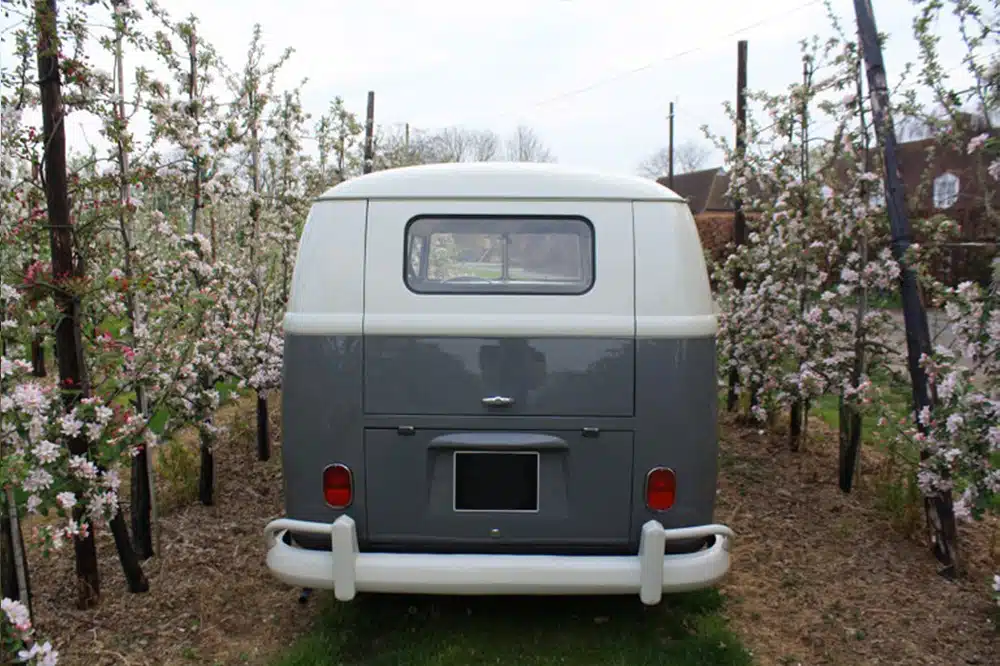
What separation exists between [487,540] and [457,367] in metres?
0.80

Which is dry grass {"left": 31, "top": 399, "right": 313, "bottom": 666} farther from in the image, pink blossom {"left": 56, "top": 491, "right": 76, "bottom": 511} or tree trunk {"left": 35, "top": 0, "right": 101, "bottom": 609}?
pink blossom {"left": 56, "top": 491, "right": 76, "bottom": 511}

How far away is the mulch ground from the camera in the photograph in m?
3.85

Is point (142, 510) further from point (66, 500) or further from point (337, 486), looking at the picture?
point (337, 486)

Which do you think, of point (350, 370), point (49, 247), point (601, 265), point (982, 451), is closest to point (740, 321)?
point (982, 451)

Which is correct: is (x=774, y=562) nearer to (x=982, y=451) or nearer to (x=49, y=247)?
(x=982, y=451)

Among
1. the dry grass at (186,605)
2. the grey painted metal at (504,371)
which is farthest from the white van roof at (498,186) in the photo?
the dry grass at (186,605)

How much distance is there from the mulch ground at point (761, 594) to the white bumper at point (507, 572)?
78cm

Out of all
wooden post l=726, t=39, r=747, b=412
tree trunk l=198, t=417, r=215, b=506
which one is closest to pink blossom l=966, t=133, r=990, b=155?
wooden post l=726, t=39, r=747, b=412

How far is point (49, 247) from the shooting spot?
13.6 ft

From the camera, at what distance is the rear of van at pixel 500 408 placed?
3.47 meters

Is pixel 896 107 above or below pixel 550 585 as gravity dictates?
above

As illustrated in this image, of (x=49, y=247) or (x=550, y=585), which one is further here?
(x=49, y=247)

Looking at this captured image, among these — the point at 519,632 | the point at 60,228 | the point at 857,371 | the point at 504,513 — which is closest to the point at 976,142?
the point at 857,371

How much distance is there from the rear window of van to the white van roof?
0.12 m
